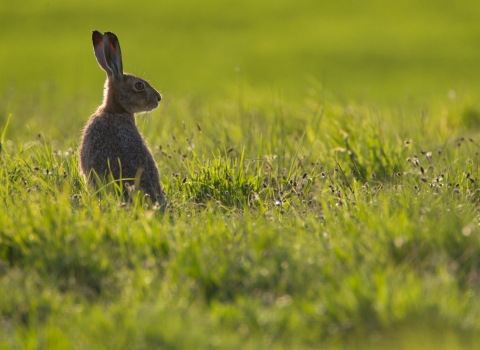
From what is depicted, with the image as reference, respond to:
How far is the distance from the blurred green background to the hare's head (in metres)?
11.0

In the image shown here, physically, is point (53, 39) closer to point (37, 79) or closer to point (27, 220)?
point (37, 79)

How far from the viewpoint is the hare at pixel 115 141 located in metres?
5.98

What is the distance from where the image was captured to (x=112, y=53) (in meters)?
6.75

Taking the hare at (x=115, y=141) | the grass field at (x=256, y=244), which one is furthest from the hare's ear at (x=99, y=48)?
the grass field at (x=256, y=244)

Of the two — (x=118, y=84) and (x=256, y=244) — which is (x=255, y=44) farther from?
(x=256, y=244)

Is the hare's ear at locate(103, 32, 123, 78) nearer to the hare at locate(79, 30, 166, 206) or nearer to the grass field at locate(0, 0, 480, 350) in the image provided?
the hare at locate(79, 30, 166, 206)

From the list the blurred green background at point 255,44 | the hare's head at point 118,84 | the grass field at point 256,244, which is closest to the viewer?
the grass field at point 256,244

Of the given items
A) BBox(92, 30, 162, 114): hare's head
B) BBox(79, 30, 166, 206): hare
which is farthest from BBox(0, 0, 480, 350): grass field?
BBox(92, 30, 162, 114): hare's head

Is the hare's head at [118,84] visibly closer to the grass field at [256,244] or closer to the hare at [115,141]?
the hare at [115,141]

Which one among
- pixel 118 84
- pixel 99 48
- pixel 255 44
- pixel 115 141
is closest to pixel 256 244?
pixel 115 141

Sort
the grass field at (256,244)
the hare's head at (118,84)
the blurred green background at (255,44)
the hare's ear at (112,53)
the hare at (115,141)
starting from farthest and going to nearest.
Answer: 1. the blurred green background at (255,44)
2. the hare's head at (118,84)
3. the hare's ear at (112,53)
4. the hare at (115,141)
5. the grass field at (256,244)

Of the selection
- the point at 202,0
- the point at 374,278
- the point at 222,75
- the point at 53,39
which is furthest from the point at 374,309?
the point at 202,0

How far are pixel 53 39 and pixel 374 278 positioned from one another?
2432 centimetres

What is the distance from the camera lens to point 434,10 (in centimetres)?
2911
